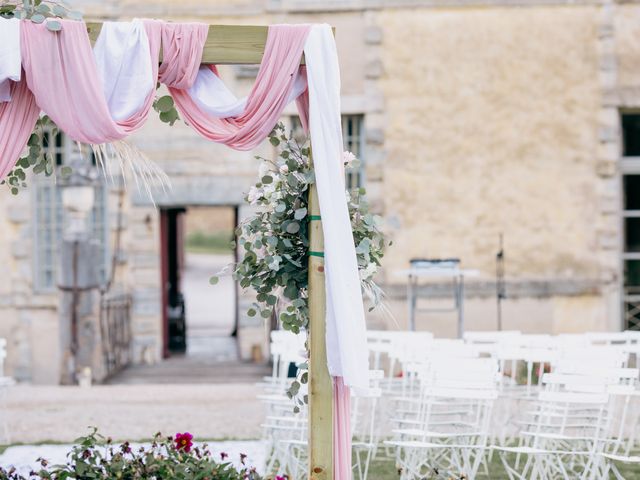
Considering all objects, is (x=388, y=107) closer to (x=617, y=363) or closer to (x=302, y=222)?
(x=617, y=363)

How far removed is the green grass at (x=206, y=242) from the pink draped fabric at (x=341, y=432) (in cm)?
3076

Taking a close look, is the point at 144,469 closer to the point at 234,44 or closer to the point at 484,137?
the point at 234,44

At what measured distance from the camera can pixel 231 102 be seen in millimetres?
5719

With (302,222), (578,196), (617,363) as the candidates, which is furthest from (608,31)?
(302,222)

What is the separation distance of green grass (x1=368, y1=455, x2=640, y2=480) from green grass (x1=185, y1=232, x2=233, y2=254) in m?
27.9

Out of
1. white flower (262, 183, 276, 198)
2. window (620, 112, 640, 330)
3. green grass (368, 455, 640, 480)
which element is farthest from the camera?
window (620, 112, 640, 330)

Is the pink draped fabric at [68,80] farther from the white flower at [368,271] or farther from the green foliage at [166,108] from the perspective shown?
the white flower at [368,271]

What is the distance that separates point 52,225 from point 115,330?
1.54 m

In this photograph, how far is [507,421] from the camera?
29.3 feet

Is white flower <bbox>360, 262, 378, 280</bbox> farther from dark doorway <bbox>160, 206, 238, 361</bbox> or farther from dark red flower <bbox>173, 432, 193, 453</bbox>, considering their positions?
dark red flower <bbox>173, 432, 193, 453</bbox>

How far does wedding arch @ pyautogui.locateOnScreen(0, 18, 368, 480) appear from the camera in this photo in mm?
5523

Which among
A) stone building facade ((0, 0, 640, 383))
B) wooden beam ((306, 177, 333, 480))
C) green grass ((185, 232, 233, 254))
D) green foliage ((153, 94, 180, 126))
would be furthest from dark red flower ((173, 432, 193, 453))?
green grass ((185, 232, 233, 254))

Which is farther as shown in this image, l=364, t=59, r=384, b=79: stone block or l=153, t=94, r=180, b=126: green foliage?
l=364, t=59, r=384, b=79: stone block

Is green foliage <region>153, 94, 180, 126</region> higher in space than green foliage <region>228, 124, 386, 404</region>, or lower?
higher
